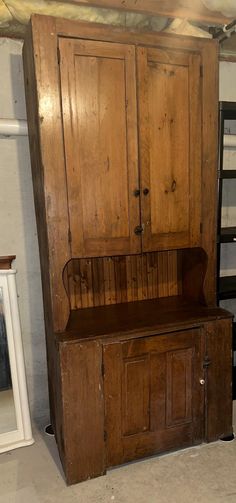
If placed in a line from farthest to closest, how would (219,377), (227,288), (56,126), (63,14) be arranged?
1. (227,288)
2. (219,377)
3. (63,14)
4. (56,126)

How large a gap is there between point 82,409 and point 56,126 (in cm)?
132

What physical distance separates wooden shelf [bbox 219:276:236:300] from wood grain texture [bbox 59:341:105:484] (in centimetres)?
90

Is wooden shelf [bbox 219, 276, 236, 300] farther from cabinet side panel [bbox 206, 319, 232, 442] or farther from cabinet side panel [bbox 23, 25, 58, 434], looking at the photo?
cabinet side panel [bbox 23, 25, 58, 434]

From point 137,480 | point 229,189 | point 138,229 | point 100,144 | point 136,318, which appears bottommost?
point 137,480

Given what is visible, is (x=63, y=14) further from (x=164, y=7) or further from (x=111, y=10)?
(x=164, y=7)

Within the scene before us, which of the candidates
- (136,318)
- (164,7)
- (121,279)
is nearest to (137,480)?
(136,318)

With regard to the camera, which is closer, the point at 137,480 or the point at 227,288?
the point at 137,480

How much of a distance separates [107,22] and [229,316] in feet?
5.37

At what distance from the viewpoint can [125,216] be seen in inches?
70.8

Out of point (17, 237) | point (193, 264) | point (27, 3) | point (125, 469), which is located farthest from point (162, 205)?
point (125, 469)

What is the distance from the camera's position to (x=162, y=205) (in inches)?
73.4

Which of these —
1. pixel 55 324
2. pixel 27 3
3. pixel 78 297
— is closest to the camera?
pixel 27 3

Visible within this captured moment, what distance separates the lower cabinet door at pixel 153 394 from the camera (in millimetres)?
1806

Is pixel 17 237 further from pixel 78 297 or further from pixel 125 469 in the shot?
pixel 125 469
